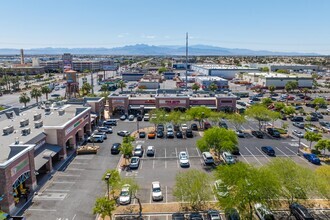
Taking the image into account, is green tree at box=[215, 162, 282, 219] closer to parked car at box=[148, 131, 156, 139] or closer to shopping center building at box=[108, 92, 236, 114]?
parked car at box=[148, 131, 156, 139]

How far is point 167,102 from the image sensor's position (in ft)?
222

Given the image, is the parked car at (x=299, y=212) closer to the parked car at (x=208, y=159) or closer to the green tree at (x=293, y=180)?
the green tree at (x=293, y=180)

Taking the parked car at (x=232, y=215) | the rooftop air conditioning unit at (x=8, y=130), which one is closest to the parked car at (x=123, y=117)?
the rooftop air conditioning unit at (x=8, y=130)

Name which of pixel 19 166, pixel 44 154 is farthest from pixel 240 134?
pixel 19 166

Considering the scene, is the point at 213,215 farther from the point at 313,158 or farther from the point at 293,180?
the point at 313,158

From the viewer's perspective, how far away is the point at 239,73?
467 feet

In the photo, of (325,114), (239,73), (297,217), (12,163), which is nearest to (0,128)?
(12,163)

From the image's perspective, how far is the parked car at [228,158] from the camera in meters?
38.3

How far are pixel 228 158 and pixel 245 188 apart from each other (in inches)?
614

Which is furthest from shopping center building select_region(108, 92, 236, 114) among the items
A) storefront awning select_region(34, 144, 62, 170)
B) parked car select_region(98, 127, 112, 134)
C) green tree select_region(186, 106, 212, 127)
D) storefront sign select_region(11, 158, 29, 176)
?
storefront sign select_region(11, 158, 29, 176)

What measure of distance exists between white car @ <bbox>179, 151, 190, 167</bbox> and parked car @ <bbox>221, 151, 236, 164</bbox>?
5.16 metres

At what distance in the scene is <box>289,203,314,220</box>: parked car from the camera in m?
25.1

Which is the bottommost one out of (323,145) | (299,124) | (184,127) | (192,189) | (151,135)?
(151,135)

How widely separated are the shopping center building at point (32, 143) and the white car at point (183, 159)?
1647 cm
